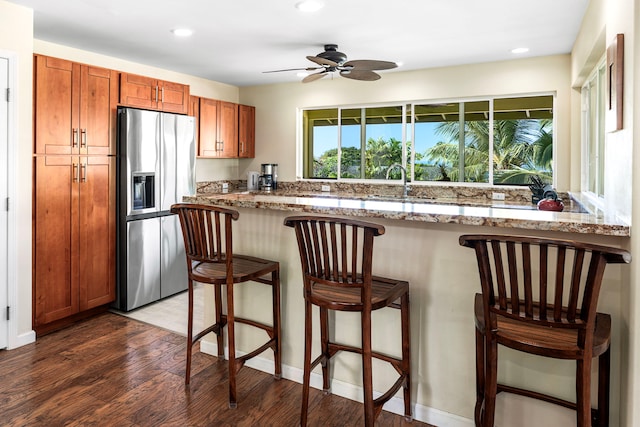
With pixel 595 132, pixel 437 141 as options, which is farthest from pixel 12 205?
pixel 595 132

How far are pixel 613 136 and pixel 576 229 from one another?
83 cm

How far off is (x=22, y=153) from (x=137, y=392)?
6.30 feet

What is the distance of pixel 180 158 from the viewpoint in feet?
14.4

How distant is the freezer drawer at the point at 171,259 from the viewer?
14.0ft

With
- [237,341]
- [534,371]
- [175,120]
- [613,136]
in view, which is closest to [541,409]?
[534,371]

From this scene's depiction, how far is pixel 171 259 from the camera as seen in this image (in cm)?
435

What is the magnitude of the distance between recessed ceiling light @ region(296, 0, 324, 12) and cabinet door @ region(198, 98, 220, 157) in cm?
254

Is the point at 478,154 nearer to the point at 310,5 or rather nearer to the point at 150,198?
the point at 310,5

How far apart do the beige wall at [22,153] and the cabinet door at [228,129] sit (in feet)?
8.24

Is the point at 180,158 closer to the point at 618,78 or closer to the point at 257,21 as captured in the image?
the point at 257,21

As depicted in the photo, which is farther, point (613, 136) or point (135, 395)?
point (135, 395)

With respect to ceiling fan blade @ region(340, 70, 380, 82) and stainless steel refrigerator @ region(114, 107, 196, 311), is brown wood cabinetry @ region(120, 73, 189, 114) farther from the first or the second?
ceiling fan blade @ region(340, 70, 380, 82)

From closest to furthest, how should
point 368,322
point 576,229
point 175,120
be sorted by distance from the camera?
point 576,229 < point 368,322 < point 175,120

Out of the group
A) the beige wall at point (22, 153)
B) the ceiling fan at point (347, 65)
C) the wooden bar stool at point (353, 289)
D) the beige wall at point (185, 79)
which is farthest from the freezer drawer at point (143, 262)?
the wooden bar stool at point (353, 289)
